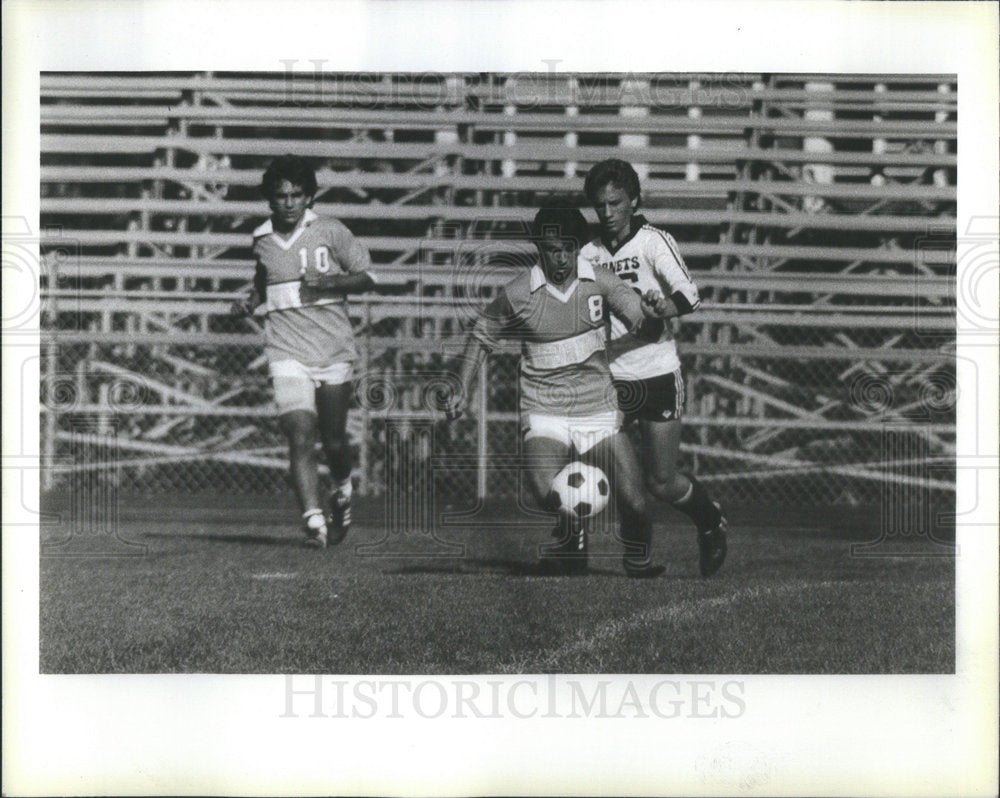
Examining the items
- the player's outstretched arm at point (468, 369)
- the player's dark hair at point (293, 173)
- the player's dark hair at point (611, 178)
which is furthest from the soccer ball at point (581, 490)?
the player's dark hair at point (293, 173)

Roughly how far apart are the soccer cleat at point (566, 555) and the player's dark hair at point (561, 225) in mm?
1492

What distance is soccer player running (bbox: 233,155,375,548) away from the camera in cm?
750

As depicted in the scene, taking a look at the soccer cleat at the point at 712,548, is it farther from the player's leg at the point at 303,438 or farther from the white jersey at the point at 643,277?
the player's leg at the point at 303,438

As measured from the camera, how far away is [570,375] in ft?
24.0

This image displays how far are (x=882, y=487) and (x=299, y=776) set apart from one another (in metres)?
3.94

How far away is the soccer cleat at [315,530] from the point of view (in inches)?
296

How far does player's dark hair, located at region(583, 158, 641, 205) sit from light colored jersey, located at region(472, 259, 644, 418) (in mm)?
476

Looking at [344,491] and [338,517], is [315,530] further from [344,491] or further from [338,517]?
[344,491]

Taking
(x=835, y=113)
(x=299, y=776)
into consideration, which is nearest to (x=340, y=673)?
(x=299, y=776)

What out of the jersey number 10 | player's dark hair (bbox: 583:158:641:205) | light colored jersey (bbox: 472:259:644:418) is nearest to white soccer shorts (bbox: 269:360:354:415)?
the jersey number 10

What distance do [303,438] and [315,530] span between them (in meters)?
0.50
